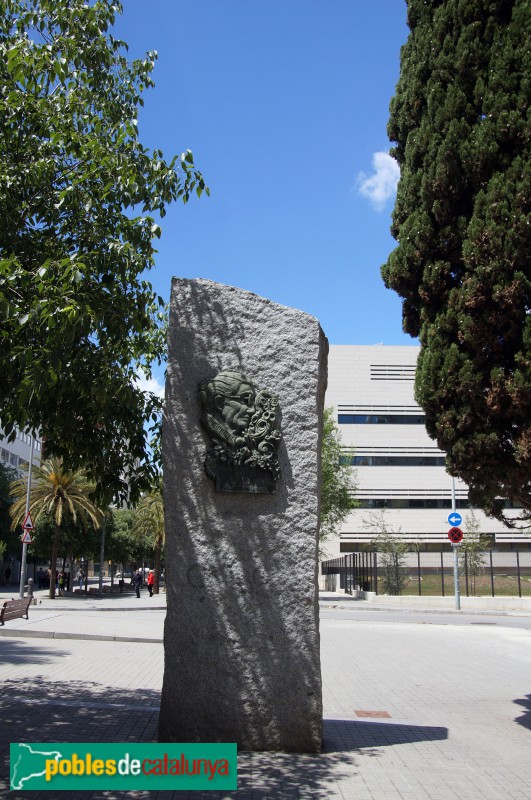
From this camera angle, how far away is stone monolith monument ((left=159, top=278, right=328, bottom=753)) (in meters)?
6.35

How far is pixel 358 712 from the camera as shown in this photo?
8.49 m

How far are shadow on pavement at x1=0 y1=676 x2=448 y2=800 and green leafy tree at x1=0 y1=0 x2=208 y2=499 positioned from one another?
236 centimetres

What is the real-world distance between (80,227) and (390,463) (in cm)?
5493

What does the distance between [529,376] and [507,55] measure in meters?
3.98

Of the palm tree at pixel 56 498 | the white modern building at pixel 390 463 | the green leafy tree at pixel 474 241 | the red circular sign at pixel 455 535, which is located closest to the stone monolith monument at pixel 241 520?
the green leafy tree at pixel 474 241

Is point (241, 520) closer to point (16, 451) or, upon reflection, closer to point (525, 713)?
point (525, 713)

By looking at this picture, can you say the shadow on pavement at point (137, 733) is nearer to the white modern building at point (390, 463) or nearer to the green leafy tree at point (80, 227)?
the green leafy tree at point (80, 227)

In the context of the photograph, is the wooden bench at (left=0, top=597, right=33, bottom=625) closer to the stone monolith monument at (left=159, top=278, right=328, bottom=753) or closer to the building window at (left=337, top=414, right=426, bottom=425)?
the stone monolith monument at (left=159, top=278, right=328, bottom=753)

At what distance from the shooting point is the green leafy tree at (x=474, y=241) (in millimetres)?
8539

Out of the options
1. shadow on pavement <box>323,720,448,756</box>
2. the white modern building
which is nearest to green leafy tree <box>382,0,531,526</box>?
shadow on pavement <box>323,720,448,756</box>

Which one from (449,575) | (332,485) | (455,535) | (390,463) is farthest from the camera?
(390,463)

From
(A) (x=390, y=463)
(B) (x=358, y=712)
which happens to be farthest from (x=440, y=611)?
(A) (x=390, y=463)

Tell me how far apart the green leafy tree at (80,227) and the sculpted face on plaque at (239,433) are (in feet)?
2.51

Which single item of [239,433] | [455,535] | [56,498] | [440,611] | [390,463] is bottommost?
[440,611]
